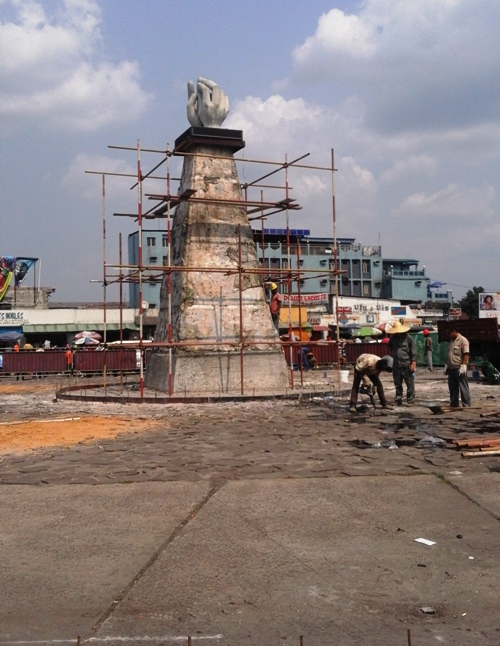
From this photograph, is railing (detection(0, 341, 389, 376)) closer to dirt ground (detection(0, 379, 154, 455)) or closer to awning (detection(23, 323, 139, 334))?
dirt ground (detection(0, 379, 154, 455))

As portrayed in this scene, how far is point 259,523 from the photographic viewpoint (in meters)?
5.50

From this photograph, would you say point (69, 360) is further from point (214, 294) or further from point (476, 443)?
point (476, 443)

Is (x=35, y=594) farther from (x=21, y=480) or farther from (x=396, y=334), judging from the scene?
(x=396, y=334)

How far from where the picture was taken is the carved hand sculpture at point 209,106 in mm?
18156

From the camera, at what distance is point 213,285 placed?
17.7 meters

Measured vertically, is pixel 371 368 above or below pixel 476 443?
above

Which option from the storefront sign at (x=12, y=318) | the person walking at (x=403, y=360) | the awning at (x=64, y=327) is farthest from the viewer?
the awning at (x=64, y=327)

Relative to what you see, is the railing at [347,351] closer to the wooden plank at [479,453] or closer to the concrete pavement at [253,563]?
the wooden plank at [479,453]

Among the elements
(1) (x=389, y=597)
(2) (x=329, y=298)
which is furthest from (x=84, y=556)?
(2) (x=329, y=298)

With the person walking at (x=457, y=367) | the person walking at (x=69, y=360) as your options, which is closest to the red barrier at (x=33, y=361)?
the person walking at (x=69, y=360)

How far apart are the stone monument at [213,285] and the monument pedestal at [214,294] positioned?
0.08 feet

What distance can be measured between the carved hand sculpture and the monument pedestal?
1.74 feet

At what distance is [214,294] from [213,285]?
24 cm

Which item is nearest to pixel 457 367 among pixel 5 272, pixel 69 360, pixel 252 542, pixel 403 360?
pixel 403 360
